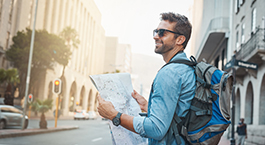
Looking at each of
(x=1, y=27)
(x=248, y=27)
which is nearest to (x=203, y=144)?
(x=1, y=27)

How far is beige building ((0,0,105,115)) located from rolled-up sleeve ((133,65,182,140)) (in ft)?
24.6

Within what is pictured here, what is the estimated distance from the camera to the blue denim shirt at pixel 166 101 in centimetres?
162

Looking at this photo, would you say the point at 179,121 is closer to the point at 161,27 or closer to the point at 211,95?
the point at 211,95

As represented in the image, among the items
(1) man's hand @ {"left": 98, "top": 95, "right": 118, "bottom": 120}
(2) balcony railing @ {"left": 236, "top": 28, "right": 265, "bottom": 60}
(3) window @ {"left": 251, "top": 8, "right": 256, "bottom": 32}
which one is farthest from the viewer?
(3) window @ {"left": 251, "top": 8, "right": 256, "bottom": 32}

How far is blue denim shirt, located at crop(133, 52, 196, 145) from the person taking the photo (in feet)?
5.32

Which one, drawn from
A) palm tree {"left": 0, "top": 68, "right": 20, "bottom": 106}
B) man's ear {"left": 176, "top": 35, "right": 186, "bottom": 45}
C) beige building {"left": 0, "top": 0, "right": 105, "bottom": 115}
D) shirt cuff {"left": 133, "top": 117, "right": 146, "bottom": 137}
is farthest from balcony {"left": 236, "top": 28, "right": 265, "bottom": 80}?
shirt cuff {"left": 133, "top": 117, "right": 146, "bottom": 137}

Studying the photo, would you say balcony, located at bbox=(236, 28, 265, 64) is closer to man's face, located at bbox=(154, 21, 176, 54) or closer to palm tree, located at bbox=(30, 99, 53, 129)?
palm tree, located at bbox=(30, 99, 53, 129)

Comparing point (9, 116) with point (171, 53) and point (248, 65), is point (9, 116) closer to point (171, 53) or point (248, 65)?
point (248, 65)

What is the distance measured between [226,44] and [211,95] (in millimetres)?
25189

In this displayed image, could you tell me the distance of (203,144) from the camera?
1638 mm

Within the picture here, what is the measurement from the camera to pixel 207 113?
63.3 inches

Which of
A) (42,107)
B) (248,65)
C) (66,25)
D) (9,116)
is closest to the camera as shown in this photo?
(9,116)

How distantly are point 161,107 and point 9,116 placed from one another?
12.8m

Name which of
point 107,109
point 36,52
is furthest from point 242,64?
point 107,109
